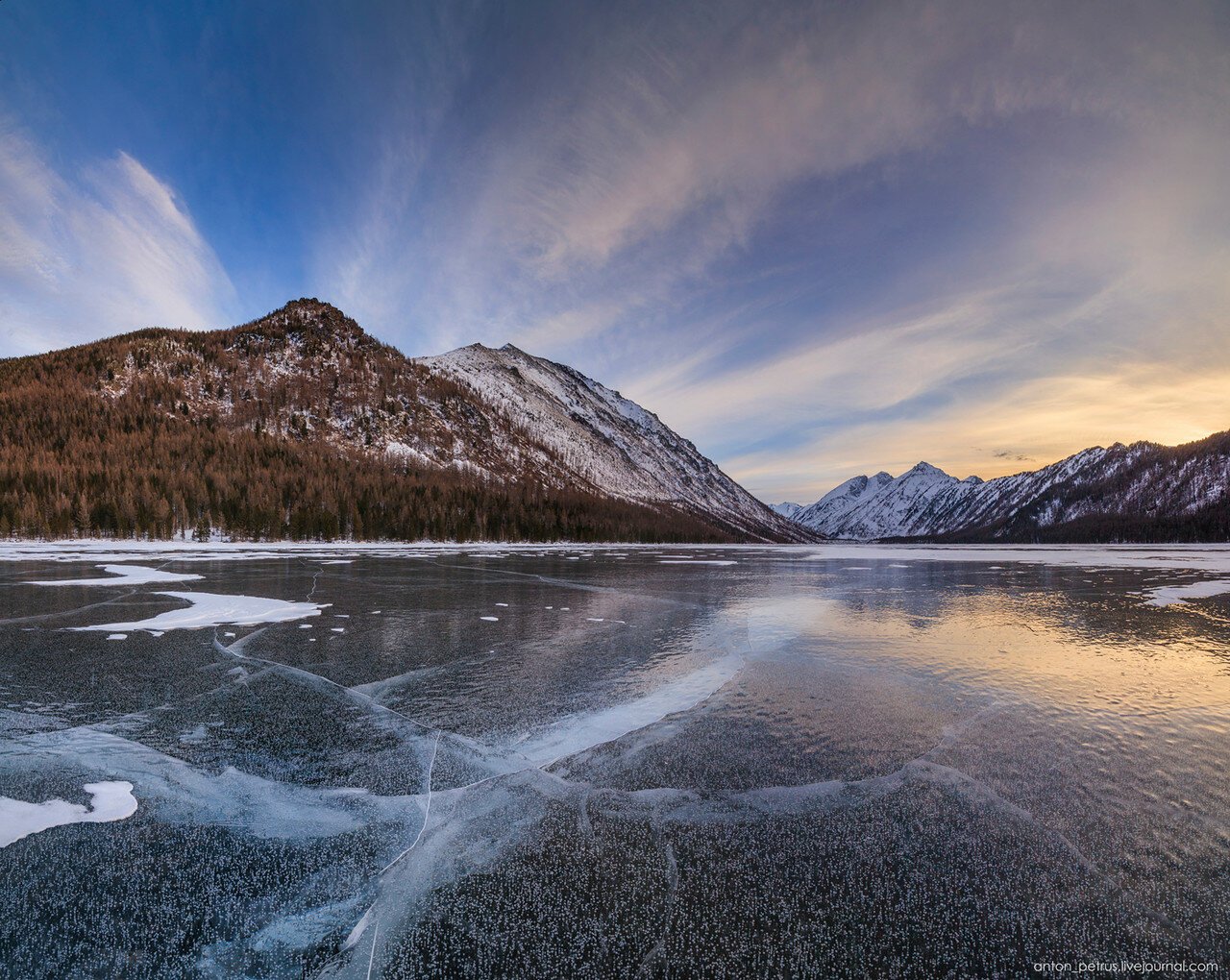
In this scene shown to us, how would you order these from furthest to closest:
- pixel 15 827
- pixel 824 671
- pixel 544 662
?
pixel 544 662
pixel 824 671
pixel 15 827

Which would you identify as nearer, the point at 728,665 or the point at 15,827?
the point at 15,827

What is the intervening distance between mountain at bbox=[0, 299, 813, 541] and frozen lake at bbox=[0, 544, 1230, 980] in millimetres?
86035

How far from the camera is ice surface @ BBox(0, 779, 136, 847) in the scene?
4.02m

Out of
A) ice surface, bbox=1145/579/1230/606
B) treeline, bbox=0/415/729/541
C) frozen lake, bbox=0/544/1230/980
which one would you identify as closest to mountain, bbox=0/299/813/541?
treeline, bbox=0/415/729/541

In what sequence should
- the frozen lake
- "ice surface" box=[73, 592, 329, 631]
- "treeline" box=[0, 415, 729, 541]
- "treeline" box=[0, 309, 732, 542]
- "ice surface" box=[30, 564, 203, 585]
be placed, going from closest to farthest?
the frozen lake
"ice surface" box=[73, 592, 329, 631]
"ice surface" box=[30, 564, 203, 585]
"treeline" box=[0, 415, 729, 541]
"treeline" box=[0, 309, 732, 542]

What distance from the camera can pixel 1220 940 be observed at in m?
2.91

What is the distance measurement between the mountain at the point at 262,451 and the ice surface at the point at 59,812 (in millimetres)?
89550

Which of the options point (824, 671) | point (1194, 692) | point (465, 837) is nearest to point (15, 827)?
point (465, 837)

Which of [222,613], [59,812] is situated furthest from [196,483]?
[59,812]

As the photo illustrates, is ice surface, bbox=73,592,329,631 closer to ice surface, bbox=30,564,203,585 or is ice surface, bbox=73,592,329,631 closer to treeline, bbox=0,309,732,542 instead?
ice surface, bbox=30,564,203,585

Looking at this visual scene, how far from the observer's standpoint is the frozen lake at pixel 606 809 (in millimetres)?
2855

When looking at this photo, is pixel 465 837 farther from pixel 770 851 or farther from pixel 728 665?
pixel 728 665

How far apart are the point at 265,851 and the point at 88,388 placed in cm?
17097

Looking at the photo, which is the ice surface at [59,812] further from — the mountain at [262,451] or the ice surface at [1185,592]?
the mountain at [262,451]
